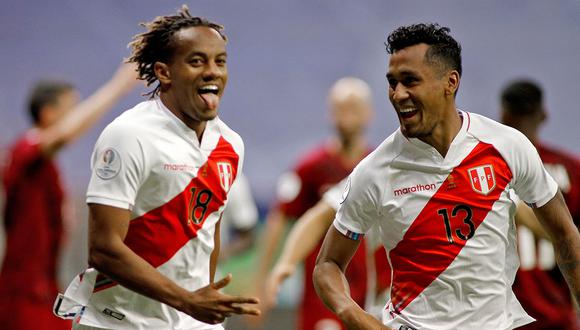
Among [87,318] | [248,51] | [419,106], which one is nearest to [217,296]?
[87,318]

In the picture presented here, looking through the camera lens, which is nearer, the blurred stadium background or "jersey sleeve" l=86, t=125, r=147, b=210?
"jersey sleeve" l=86, t=125, r=147, b=210

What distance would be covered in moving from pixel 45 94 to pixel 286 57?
5.72m

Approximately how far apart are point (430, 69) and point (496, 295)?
94 centimetres

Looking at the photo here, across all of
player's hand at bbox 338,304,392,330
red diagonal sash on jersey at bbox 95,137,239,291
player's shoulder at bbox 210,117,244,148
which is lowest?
player's hand at bbox 338,304,392,330

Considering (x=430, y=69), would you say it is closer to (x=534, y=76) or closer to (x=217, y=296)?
(x=217, y=296)

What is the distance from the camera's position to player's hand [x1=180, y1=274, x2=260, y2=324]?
4.37 metres

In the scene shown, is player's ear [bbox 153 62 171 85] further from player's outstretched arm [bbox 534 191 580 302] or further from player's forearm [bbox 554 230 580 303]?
player's forearm [bbox 554 230 580 303]

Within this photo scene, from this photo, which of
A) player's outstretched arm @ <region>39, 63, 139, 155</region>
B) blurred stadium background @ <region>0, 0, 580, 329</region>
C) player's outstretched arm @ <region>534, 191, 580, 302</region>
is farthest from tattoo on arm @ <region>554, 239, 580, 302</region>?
blurred stadium background @ <region>0, 0, 580, 329</region>

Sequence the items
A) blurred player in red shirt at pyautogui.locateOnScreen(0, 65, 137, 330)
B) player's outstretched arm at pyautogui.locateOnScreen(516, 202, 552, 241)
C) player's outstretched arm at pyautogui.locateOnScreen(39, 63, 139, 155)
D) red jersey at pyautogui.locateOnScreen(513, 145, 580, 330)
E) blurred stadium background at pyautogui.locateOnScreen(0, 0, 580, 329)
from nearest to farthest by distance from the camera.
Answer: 1. player's outstretched arm at pyautogui.locateOnScreen(516, 202, 552, 241)
2. player's outstretched arm at pyautogui.locateOnScreen(39, 63, 139, 155)
3. red jersey at pyautogui.locateOnScreen(513, 145, 580, 330)
4. blurred player in red shirt at pyautogui.locateOnScreen(0, 65, 137, 330)
5. blurred stadium background at pyautogui.locateOnScreen(0, 0, 580, 329)

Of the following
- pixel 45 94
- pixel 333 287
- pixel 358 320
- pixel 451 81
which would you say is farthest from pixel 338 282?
pixel 45 94

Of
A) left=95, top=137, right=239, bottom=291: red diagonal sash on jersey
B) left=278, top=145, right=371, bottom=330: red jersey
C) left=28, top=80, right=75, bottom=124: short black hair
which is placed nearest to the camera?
left=95, top=137, right=239, bottom=291: red diagonal sash on jersey

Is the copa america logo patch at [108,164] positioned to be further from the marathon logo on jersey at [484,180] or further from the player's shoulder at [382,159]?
the marathon logo on jersey at [484,180]

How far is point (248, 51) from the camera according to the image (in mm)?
13531

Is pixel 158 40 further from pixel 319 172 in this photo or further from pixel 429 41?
pixel 319 172
